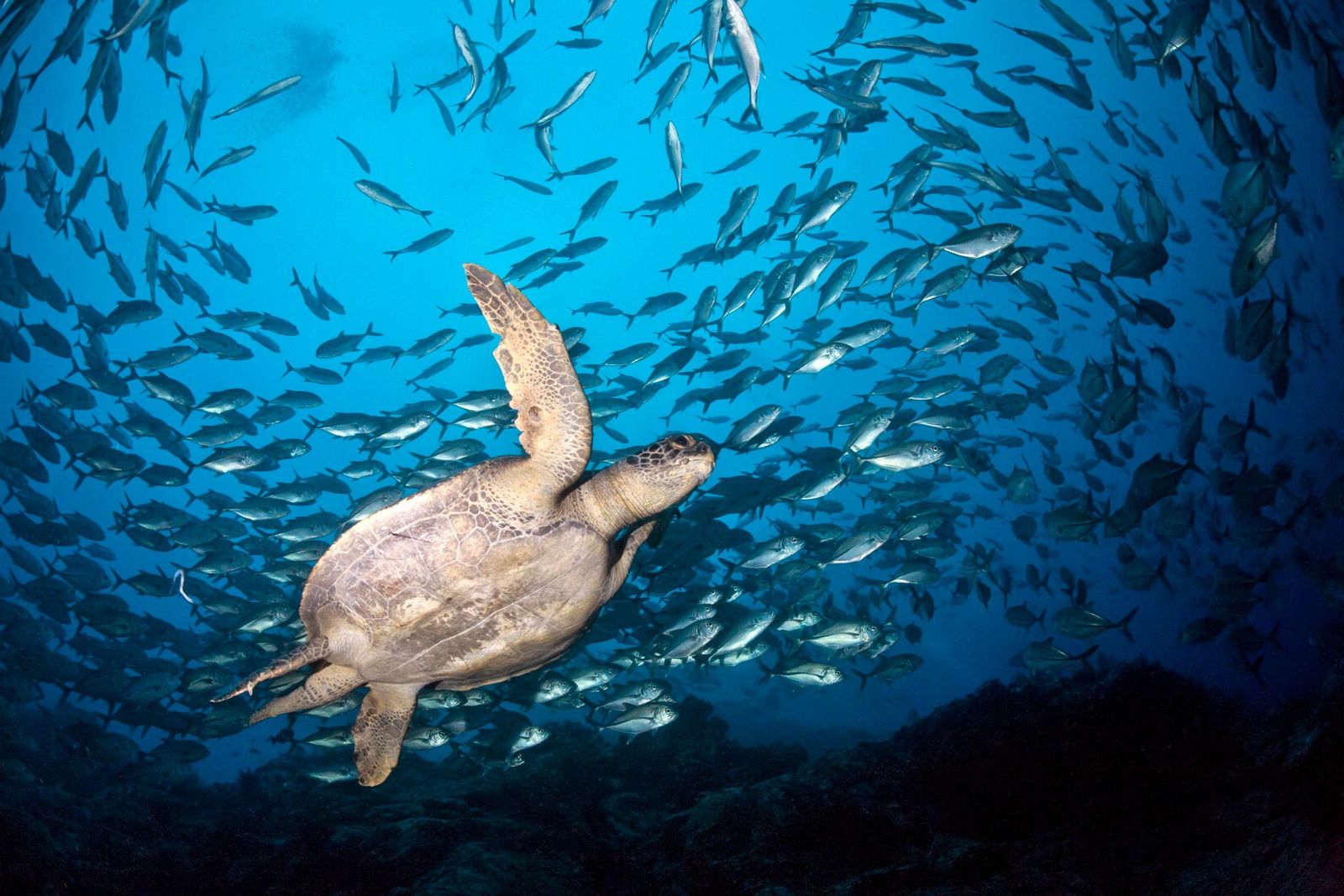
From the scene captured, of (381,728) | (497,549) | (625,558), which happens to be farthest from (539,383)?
(381,728)

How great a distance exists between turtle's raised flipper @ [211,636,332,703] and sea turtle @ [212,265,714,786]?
0.4 inches

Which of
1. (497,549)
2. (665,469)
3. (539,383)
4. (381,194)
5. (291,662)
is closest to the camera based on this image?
(539,383)

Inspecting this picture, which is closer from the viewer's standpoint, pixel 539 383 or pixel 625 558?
pixel 539 383

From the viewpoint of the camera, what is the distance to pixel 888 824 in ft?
15.6

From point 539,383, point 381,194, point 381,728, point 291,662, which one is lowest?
point 381,728

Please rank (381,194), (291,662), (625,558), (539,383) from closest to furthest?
(539,383) < (291,662) < (625,558) < (381,194)

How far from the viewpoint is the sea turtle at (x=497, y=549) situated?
3.48 meters

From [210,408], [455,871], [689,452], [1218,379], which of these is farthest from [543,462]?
[1218,379]

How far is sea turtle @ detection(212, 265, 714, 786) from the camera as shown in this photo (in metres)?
3.48

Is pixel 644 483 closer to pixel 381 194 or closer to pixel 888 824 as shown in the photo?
pixel 888 824

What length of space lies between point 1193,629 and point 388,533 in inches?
391

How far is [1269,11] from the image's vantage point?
4855 millimetres

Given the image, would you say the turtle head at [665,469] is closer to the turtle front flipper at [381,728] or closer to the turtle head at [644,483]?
the turtle head at [644,483]

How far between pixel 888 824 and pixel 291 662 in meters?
5.05
